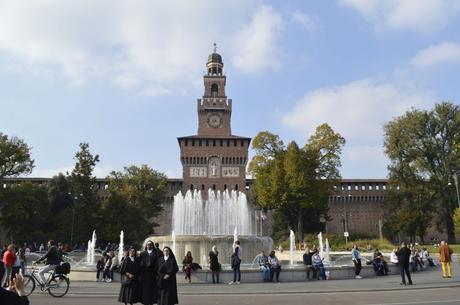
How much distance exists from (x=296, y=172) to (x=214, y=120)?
2593cm

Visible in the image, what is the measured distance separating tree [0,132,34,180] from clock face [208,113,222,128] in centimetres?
2871

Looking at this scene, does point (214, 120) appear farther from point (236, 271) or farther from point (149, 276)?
point (149, 276)

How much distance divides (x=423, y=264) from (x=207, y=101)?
50.9 meters

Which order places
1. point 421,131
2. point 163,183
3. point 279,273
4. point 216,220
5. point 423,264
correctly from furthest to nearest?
point 163,183 → point 421,131 → point 216,220 → point 423,264 → point 279,273

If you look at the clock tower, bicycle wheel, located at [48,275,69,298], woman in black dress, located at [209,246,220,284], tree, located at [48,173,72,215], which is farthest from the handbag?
the clock tower

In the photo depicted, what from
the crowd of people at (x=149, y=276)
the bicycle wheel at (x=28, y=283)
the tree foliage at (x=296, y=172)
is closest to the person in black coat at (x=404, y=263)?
the crowd of people at (x=149, y=276)

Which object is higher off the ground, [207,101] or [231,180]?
[207,101]

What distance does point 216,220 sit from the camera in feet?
135

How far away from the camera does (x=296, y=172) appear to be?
46375 millimetres

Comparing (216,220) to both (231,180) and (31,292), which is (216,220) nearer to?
(231,180)

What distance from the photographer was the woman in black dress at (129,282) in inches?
352

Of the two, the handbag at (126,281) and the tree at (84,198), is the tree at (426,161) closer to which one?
the tree at (84,198)

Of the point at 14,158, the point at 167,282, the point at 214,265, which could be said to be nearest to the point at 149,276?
the point at 167,282

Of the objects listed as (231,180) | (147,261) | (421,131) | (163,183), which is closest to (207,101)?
(231,180)
